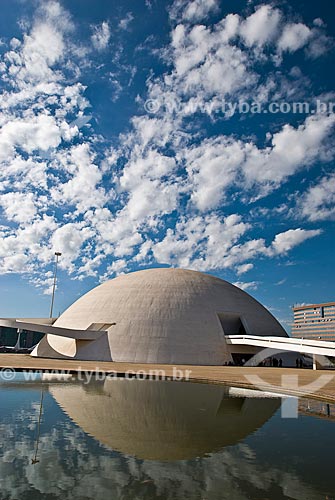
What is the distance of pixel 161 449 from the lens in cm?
798

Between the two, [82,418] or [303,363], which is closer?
[82,418]

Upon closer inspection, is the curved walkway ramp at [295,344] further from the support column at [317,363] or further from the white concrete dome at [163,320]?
the white concrete dome at [163,320]

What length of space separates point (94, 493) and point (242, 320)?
107ft

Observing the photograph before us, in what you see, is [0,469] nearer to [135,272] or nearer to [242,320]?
[242,320]

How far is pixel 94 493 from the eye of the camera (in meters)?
5.81

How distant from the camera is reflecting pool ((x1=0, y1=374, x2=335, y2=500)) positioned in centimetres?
605

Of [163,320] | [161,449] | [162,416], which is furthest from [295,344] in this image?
[161,449]

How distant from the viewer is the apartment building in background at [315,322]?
53.5m

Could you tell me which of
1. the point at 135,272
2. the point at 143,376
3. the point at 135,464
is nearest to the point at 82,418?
the point at 135,464

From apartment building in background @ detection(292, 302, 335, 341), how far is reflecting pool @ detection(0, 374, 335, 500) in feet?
144

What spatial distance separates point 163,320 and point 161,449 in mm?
27079

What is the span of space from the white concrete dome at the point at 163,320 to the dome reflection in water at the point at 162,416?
1655 cm

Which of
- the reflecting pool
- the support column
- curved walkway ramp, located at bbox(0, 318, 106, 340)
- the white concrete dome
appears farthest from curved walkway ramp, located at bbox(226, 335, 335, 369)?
the reflecting pool

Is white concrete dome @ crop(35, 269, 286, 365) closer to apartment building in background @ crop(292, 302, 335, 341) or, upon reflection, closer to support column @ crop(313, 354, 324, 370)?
support column @ crop(313, 354, 324, 370)
